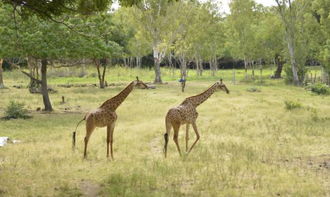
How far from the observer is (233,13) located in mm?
55375

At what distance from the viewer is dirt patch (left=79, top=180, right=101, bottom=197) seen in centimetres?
771

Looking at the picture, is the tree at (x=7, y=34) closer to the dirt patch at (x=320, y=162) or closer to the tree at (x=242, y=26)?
the dirt patch at (x=320, y=162)

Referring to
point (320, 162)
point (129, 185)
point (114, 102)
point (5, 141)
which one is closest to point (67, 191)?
point (129, 185)

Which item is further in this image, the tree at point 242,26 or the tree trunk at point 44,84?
the tree at point 242,26

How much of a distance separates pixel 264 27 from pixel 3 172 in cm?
4676

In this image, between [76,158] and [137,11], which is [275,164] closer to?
[76,158]

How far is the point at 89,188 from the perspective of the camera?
26.4ft

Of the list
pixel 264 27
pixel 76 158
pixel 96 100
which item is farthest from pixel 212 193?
pixel 264 27

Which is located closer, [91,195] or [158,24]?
[91,195]

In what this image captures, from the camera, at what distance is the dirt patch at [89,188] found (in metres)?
7.71

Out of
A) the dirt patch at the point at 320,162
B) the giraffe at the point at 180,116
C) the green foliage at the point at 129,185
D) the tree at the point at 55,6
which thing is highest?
the tree at the point at 55,6

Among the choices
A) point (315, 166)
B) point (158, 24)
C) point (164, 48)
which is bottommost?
point (315, 166)

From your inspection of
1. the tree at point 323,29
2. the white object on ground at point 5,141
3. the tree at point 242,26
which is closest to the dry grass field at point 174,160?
the white object on ground at point 5,141

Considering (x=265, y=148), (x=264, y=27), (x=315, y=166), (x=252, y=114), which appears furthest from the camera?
(x=264, y=27)
